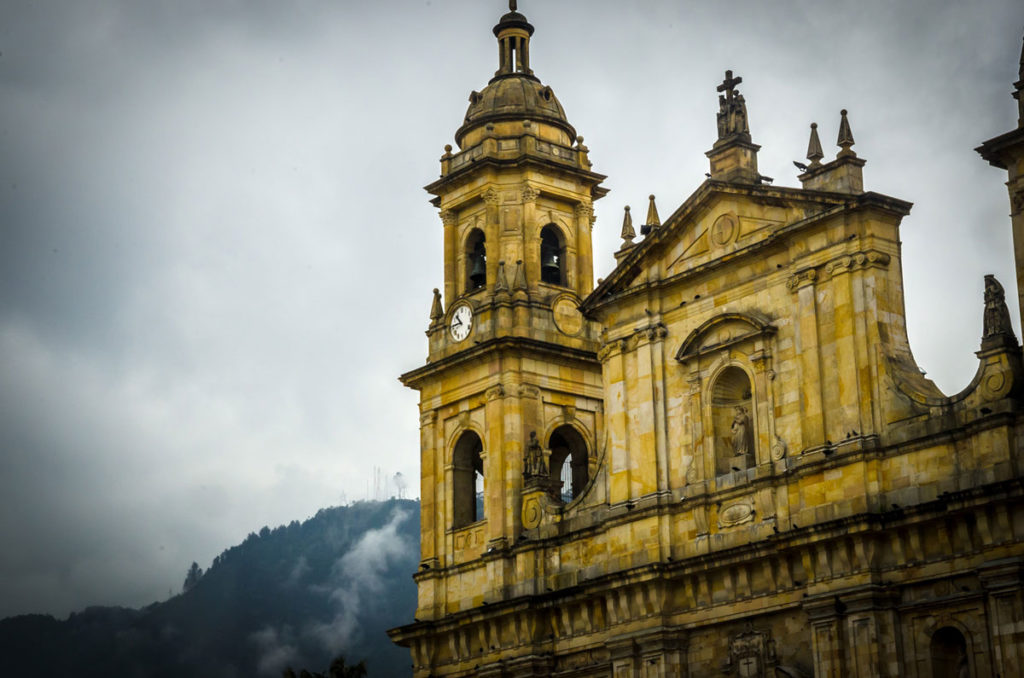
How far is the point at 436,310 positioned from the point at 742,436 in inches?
455

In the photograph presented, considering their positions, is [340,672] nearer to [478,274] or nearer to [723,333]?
[478,274]

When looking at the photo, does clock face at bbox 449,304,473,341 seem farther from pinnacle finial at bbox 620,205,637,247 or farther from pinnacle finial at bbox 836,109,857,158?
pinnacle finial at bbox 836,109,857,158

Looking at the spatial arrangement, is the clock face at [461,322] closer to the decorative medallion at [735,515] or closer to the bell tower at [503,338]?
the bell tower at [503,338]

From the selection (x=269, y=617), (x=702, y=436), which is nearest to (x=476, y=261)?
(x=702, y=436)

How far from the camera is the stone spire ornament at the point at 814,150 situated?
3497 centimetres

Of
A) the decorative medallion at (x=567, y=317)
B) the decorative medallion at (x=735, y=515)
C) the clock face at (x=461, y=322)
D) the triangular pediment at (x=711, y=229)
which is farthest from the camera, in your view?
the clock face at (x=461, y=322)

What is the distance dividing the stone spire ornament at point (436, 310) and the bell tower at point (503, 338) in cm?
3

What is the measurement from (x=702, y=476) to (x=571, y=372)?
294 inches

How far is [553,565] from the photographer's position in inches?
1549

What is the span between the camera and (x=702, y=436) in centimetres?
3634

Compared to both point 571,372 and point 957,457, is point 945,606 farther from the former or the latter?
point 571,372

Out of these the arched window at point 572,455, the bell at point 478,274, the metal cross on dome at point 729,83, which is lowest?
the arched window at point 572,455

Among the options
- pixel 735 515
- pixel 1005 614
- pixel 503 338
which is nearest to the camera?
pixel 1005 614

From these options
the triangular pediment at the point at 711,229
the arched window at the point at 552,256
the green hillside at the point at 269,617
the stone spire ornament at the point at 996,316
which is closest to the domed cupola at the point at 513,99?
the arched window at the point at 552,256
